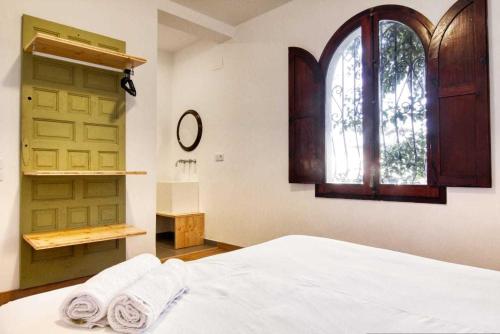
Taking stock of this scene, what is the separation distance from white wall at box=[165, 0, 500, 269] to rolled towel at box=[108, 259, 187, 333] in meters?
2.13

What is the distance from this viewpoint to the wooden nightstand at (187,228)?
13.5 ft

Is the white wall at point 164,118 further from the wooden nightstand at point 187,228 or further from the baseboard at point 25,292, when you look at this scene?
the baseboard at point 25,292

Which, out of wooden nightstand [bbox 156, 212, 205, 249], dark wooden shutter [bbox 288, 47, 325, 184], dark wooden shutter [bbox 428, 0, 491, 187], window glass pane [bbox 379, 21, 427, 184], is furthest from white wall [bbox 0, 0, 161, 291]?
dark wooden shutter [bbox 428, 0, 491, 187]

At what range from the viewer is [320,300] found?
115cm

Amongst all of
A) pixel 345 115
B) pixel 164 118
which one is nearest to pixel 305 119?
pixel 345 115

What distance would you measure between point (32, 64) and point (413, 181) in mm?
3100

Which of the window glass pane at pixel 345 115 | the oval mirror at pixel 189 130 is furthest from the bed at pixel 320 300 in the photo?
the oval mirror at pixel 189 130

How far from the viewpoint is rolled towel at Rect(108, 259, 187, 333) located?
3.19 feet

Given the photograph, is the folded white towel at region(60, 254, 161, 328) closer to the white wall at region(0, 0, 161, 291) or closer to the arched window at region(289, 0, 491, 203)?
the white wall at region(0, 0, 161, 291)

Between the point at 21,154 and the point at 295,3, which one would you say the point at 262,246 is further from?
the point at 295,3

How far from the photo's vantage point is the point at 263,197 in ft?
12.2

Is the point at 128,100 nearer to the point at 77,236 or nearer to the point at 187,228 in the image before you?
the point at 77,236

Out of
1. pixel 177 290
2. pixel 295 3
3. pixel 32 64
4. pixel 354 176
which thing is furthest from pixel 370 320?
pixel 295 3

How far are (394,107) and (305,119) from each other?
0.84m
